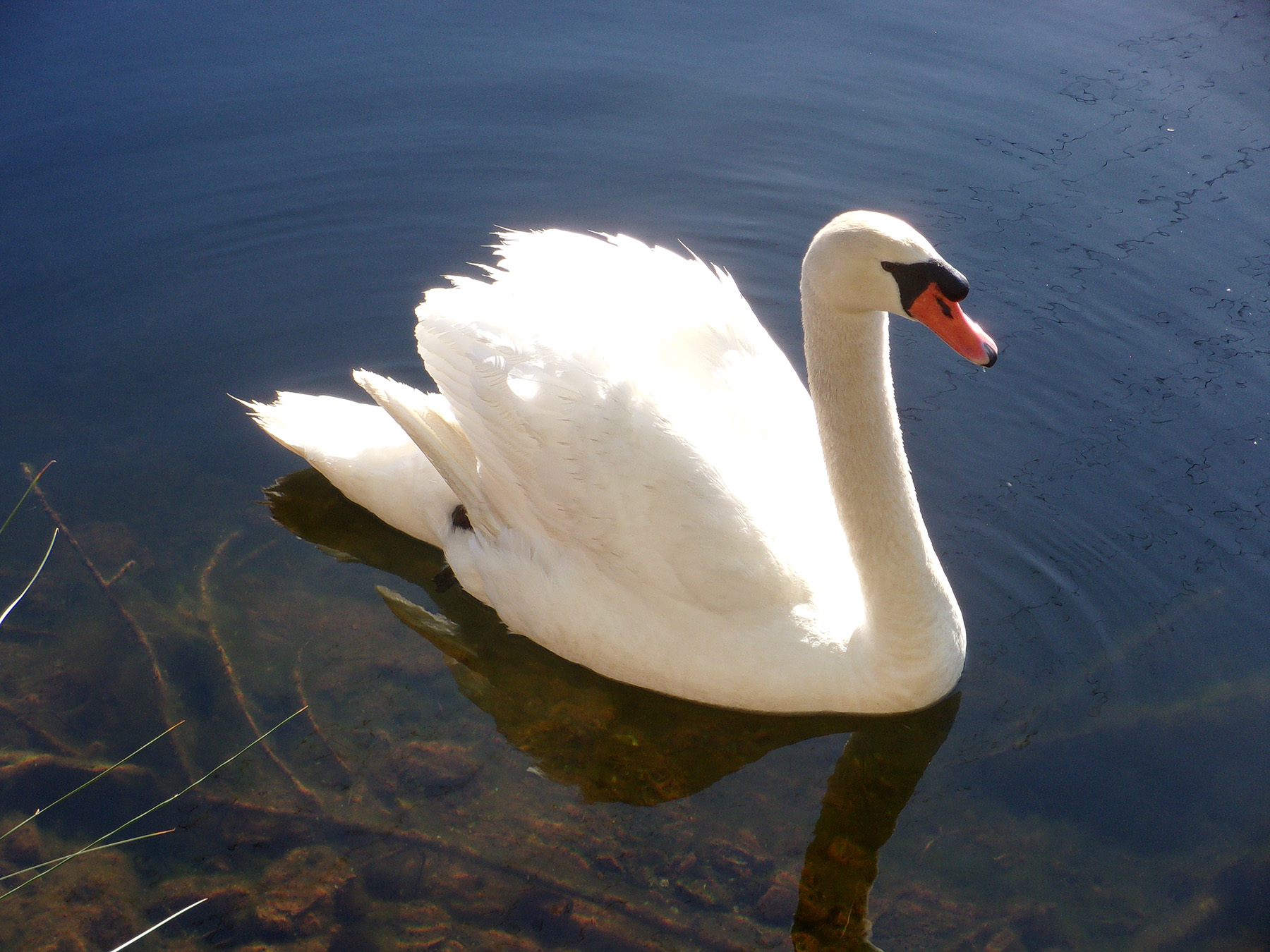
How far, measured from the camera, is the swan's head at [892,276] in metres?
4.15

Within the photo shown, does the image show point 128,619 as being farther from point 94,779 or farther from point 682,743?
point 682,743

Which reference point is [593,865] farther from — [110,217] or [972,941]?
[110,217]

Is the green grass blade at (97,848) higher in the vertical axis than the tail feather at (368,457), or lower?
lower

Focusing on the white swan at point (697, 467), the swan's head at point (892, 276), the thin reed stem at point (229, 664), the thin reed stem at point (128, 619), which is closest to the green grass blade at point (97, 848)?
the thin reed stem at point (128, 619)

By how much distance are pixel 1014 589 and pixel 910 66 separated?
687cm

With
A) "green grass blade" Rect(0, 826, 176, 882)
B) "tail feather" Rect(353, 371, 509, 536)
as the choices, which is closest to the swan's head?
"tail feather" Rect(353, 371, 509, 536)

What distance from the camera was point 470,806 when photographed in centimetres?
487

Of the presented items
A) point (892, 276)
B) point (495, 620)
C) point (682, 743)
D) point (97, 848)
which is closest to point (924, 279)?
point (892, 276)

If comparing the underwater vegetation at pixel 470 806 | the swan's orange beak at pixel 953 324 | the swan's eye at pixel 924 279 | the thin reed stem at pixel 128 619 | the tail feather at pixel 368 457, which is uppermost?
the swan's eye at pixel 924 279

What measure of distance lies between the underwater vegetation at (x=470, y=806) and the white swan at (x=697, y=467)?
335 mm

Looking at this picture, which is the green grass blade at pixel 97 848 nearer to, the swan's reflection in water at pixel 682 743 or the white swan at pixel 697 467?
the swan's reflection in water at pixel 682 743

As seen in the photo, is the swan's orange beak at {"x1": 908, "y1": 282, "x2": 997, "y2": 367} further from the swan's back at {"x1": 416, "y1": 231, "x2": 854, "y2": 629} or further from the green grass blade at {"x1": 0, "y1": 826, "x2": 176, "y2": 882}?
the green grass blade at {"x1": 0, "y1": 826, "x2": 176, "y2": 882}

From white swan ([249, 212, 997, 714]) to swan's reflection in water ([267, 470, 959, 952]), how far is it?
0.57 feet

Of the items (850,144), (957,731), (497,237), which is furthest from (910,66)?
(957,731)
